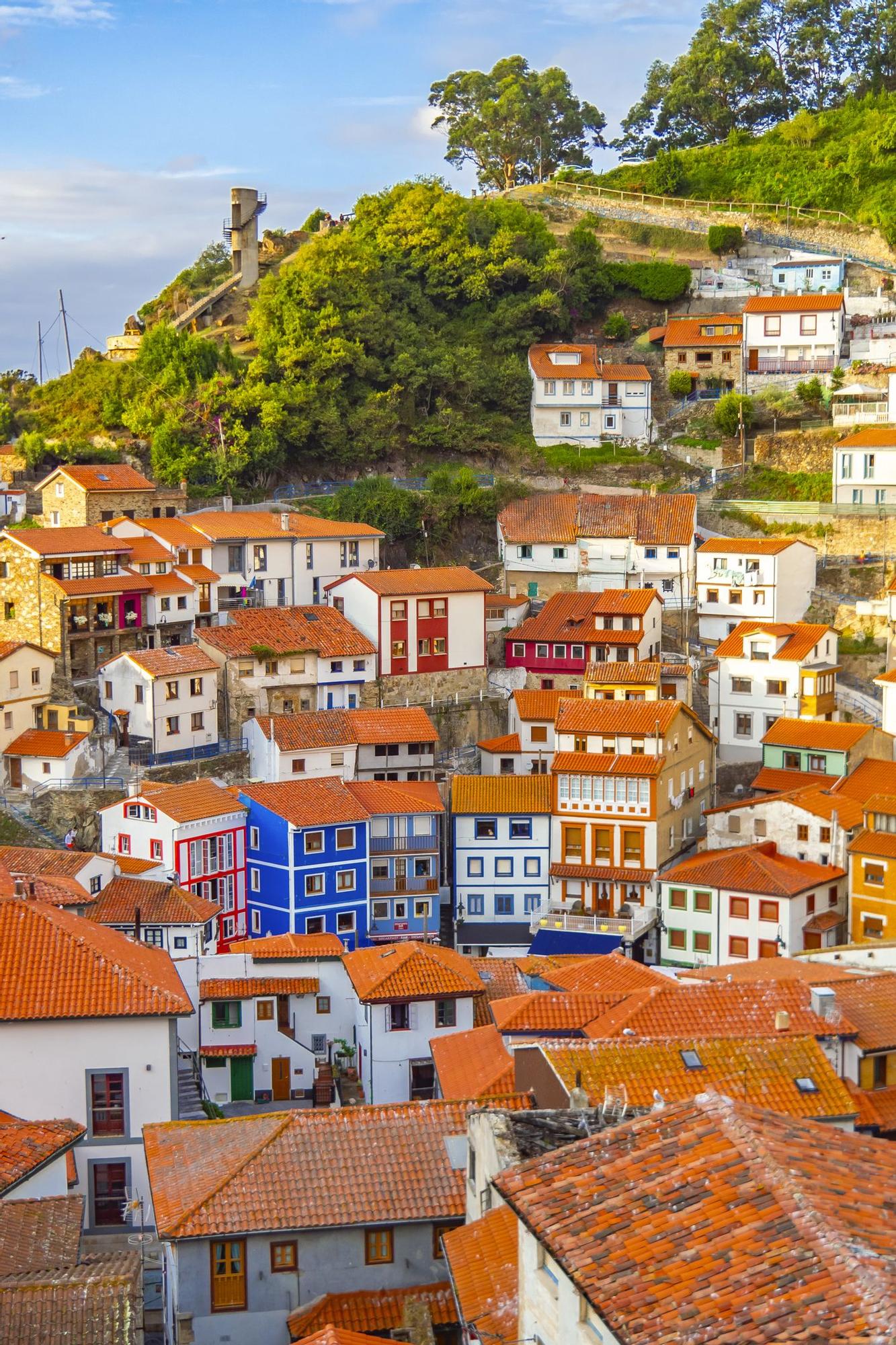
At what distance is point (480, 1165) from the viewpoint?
688 inches

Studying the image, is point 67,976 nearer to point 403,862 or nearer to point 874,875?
point 403,862

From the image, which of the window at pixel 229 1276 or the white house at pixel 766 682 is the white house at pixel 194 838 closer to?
the white house at pixel 766 682

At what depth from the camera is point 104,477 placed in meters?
57.6

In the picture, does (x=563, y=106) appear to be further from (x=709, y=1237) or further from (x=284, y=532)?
(x=709, y=1237)

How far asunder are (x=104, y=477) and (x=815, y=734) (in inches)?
1093

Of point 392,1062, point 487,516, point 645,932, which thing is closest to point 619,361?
point 487,516

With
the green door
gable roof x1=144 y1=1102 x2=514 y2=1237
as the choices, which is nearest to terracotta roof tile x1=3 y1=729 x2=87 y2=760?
the green door

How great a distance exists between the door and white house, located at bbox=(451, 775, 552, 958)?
13.7 m

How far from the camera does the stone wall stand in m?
64.8

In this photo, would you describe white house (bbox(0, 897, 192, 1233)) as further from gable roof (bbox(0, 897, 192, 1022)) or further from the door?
the door

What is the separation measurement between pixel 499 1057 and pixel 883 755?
27.3 metres

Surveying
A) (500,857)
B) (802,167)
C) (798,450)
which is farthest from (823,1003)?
(802,167)

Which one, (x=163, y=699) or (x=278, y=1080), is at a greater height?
(x=163, y=699)

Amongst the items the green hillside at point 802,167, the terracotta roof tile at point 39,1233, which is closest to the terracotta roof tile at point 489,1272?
the terracotta roof tile at point 39,1233
